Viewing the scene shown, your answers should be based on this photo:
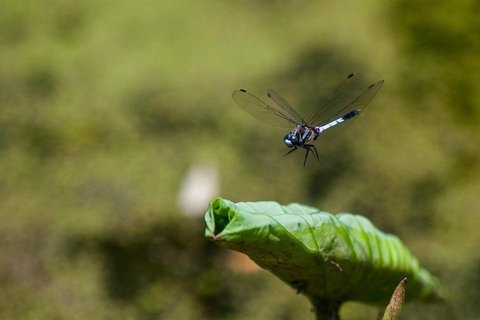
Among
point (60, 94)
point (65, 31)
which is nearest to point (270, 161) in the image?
point (60, 94)

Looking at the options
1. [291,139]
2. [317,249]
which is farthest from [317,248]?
[291,139]

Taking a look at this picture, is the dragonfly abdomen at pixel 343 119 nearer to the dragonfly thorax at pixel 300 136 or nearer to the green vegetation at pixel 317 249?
the dragonfly thorax at pixel 300 136

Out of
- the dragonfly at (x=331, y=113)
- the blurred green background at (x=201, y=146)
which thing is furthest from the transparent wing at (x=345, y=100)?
the blurred green background at (x=201, y=146)

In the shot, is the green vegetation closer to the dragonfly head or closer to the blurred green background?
the dragonfly head

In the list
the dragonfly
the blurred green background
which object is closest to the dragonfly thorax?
the dragonfly

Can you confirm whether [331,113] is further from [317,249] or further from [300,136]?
[317,249]
